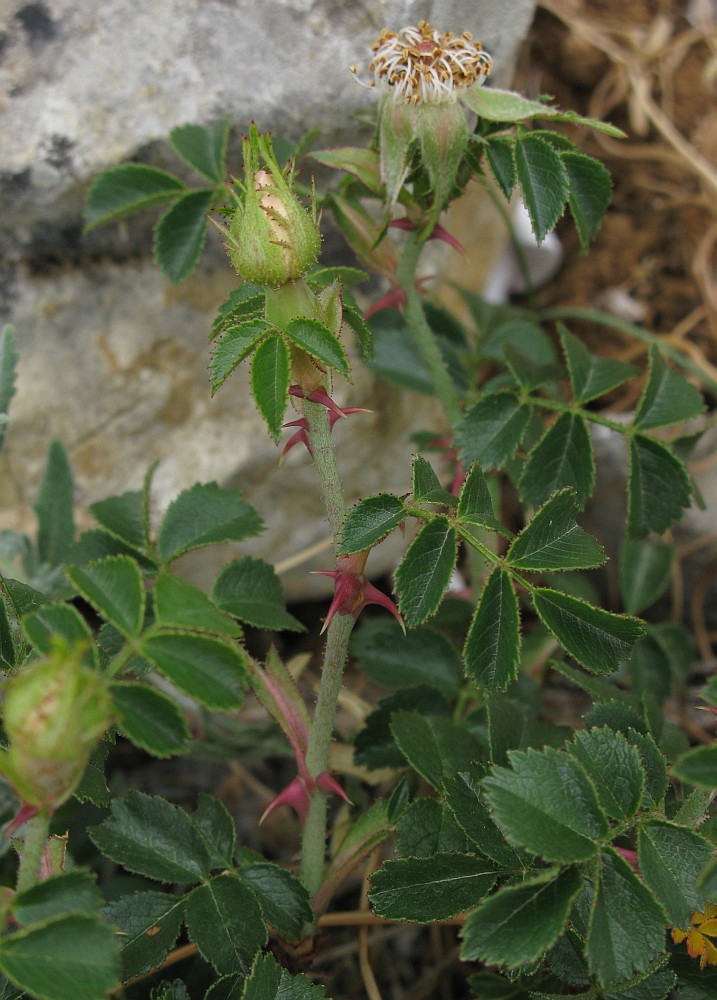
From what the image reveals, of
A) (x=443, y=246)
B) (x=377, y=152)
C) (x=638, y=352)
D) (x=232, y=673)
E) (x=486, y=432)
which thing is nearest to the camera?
(x=232, y=673)

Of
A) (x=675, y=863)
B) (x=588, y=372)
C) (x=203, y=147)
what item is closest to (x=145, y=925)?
(x=675, y=863)

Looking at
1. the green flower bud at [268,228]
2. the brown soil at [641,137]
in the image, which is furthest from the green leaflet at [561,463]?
the brown soil at [641,137]

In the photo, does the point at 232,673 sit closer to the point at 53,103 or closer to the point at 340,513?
the point at 340,513

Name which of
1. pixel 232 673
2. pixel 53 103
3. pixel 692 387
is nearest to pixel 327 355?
pixel 232 673

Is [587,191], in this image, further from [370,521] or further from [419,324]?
[370,521]

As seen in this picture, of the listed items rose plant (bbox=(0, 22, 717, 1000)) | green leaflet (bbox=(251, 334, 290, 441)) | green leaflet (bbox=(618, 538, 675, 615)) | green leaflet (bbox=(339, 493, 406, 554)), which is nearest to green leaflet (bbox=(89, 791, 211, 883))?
rose plant (bbox=(0, 22, 717, 1000))

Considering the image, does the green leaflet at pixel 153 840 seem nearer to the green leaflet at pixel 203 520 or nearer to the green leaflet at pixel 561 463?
the green leaflet at pixel 203 520

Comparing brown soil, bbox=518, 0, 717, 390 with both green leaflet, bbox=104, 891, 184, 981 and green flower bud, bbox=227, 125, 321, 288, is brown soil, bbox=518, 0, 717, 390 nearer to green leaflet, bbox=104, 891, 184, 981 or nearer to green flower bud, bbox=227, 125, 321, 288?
green flower bud, bbox=227, 125, 321, 288
